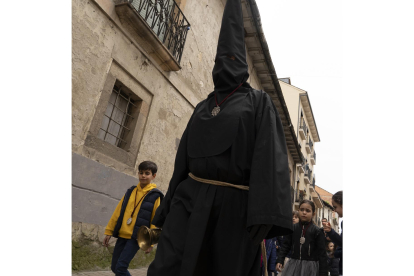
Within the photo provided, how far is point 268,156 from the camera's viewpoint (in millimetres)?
1951

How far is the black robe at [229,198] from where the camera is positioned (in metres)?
1.85

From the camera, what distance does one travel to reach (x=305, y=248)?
4566 mm

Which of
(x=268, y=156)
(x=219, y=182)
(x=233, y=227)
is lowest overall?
(x=233, y=227)

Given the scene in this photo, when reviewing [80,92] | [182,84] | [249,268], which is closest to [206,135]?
[249,268]

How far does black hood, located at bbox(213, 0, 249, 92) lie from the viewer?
7.82ft

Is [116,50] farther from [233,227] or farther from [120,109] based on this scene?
[233,227]

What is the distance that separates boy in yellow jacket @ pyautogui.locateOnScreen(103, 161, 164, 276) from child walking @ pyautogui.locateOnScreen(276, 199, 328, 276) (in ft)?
6.52

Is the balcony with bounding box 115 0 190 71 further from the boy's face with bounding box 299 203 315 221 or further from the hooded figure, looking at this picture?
the hooded figure

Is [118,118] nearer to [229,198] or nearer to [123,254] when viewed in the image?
[123,254]

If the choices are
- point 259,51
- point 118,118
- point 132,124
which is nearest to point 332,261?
point 132,124

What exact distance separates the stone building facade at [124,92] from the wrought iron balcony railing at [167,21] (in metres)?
0.02

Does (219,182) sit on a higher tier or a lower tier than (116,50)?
lower

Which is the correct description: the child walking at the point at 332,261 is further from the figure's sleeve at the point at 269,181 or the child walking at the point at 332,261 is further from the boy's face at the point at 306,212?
the figure's sleeve at the point at 269,181

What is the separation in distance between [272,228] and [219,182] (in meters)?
0.41
